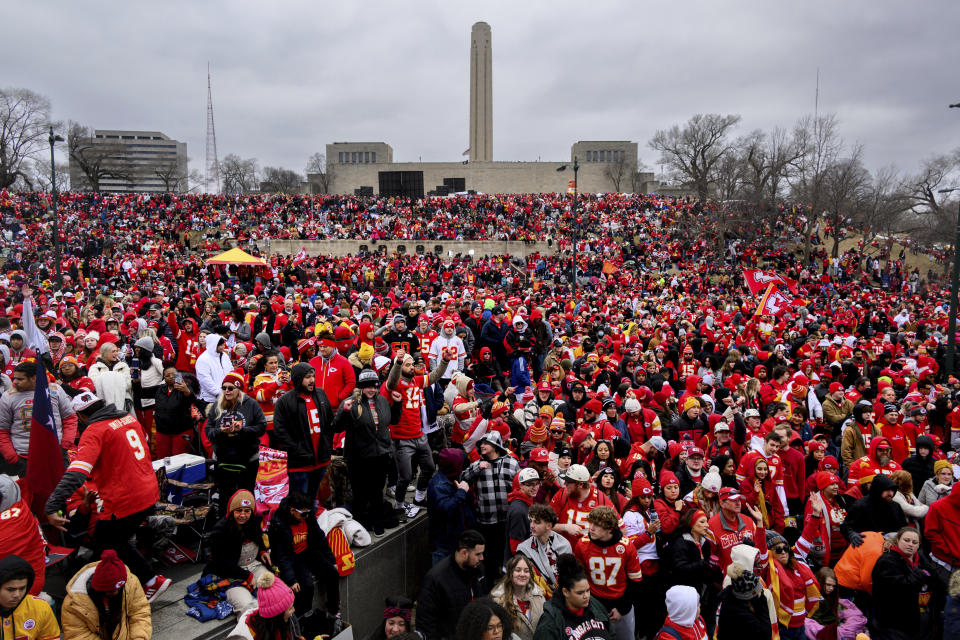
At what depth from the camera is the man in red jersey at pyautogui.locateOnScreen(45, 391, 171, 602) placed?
4.32m

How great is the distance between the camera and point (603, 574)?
4.54 meters

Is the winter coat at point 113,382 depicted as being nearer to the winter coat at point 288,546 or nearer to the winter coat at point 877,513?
the winter coat at point 288,546

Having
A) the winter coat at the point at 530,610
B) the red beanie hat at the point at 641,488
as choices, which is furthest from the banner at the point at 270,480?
the red beanie hat at the point at 641,488

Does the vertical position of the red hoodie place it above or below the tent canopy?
below

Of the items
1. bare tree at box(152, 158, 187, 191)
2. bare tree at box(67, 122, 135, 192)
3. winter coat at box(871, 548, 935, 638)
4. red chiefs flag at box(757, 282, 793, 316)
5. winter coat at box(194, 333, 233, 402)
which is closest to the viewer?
winter coat at box(871, 548, 935, 638)

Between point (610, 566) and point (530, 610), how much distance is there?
0.74 m

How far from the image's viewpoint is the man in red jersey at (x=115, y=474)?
4.32m

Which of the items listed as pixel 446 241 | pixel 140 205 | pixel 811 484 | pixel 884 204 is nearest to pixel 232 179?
pixel 140 205

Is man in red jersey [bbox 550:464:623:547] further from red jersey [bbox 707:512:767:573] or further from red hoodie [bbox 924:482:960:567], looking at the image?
red hoodie [bbox 924:482:960:567]

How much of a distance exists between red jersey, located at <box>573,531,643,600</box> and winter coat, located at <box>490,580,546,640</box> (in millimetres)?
477

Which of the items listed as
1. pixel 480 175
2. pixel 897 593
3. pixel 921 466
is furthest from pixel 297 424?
pixel 480 175

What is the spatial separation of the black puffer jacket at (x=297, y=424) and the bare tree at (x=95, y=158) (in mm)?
65022

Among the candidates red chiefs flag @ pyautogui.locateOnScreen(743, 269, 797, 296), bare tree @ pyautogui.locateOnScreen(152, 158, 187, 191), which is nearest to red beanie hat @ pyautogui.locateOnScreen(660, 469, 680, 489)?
red chiefs flag @ pyautogui.locateOnScreen(743, 269, 797, 296)

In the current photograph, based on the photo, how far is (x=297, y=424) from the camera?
5703 millimetres
